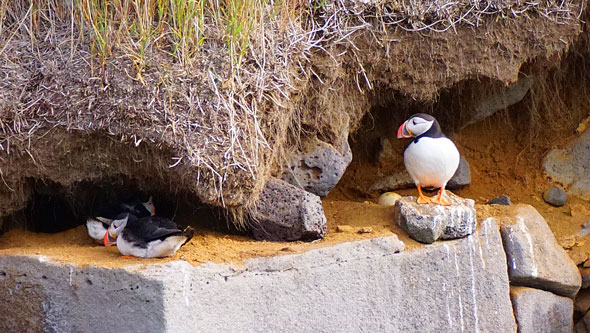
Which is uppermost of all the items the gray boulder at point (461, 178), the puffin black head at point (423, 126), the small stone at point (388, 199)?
the puffin black head at point (423, 126)

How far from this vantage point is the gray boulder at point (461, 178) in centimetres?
652

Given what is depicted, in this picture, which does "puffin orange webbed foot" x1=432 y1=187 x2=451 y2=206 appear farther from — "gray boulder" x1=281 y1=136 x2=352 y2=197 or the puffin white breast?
"gray boulder" x1=281 y1=136 x2=352 y2=197

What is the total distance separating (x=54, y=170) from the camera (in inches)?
186

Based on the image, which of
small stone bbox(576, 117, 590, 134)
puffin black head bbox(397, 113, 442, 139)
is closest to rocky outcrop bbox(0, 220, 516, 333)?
puffin black head bbox(397, 113, 442, 139)

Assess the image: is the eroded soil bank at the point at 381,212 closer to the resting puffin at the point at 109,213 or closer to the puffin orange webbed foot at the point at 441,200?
the resting puffin at the point at 109,213

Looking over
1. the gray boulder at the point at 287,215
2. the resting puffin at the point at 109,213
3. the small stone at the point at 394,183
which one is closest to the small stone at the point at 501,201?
the small stone at the point at 394,183

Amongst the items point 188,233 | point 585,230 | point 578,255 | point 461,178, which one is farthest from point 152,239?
point 585,230

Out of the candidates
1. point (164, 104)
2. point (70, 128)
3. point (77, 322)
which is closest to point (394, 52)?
point (164, 104)

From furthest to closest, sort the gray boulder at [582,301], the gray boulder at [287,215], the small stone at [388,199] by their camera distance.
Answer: the gray boulder at [582,301]
the small stone at [388,199]
the gray boulder at [287,215]

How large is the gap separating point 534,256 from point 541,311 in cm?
38

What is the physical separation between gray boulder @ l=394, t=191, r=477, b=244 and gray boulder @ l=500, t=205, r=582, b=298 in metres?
0.36

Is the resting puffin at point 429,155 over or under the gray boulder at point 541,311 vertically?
over

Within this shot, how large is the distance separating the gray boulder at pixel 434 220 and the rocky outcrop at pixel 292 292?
0.07m

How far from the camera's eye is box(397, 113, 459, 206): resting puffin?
17.2 feet
